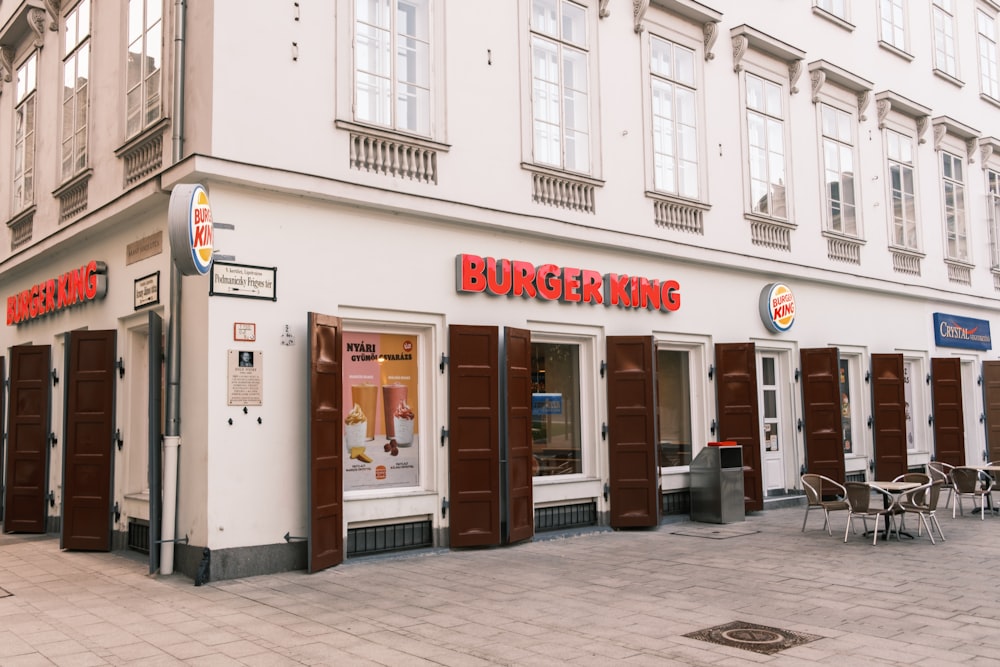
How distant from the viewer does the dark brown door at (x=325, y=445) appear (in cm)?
930

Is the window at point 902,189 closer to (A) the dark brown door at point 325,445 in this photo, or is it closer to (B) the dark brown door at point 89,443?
(A) the dark brown door at point 325,445

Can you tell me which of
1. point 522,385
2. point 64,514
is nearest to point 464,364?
point 522,385

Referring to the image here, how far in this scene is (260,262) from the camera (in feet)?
31.1

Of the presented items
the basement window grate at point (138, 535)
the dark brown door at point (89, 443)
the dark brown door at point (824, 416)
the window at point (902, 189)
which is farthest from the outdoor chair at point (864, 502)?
the window at point (902, 189)

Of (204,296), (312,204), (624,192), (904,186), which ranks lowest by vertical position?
(204,296)

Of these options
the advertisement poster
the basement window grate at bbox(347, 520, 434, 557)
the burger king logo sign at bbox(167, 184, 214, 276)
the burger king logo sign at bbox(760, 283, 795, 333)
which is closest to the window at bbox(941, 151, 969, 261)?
the burger king logo sign at bbox(760, 283, 795, 333)

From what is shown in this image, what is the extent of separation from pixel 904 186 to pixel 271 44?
48.8 ft

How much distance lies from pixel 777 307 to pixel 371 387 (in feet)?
26.6

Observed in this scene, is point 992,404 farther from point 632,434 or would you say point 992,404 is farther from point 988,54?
point 632,434

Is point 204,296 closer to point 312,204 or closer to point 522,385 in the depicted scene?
point 312,204

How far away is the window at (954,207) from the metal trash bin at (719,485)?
34.5 ft

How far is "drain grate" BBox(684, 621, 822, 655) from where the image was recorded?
6.41 meters

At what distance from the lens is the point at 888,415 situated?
57.8ft

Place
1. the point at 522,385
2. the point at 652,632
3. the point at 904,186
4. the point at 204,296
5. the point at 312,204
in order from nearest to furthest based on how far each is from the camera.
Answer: the point at 652,632 < the point at 204,296 < the point at 312,204 < the point at 522,385 < the point at 904,186
